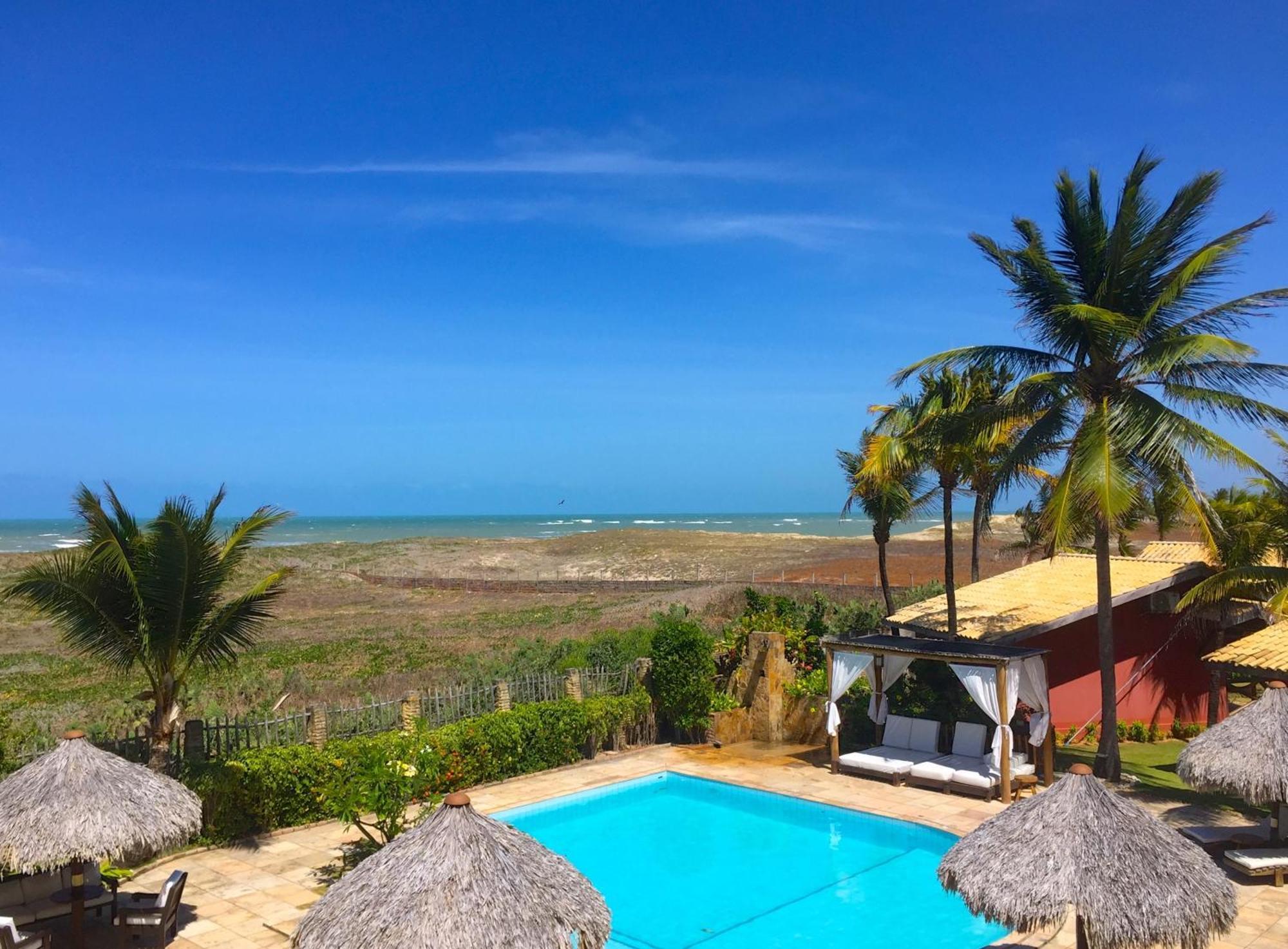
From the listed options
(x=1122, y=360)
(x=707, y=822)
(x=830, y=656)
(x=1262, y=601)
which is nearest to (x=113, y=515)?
(x=707, y=822)

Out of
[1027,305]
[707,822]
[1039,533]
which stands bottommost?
[707,822]

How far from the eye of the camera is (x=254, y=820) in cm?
1249

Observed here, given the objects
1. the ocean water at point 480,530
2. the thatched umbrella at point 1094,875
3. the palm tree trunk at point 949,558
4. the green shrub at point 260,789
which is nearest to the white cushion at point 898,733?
the palm tree trunk at point 949,558

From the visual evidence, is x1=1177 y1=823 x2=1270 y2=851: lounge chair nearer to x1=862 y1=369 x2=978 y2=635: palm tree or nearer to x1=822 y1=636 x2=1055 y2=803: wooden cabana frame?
x1=822 y1=636 x2=1055 y2=803: wooden cabana frame

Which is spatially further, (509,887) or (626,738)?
(626,738)

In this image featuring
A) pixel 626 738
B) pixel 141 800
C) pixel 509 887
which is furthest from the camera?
pixel 626 738

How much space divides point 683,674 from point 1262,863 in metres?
9.28

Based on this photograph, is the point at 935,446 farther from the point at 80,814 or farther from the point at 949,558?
the point at 80,814

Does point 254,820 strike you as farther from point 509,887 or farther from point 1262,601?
point 1262,601

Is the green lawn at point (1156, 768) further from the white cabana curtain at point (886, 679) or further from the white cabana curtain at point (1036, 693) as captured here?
the white cabana curtain at point (886, 679)

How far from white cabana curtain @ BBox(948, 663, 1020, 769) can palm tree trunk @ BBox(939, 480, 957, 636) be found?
8.00 feet

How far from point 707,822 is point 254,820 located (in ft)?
20.3

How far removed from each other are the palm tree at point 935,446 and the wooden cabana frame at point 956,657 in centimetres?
152

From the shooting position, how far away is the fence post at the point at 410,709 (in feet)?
48.0
